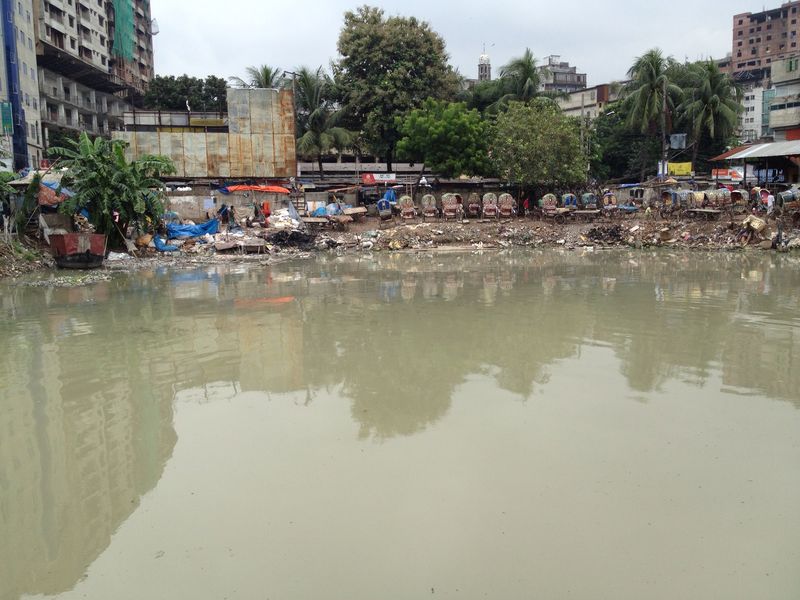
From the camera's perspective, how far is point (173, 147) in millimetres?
34625

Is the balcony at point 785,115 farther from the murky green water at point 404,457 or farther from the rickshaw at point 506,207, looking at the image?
the murky green water at point 404,457

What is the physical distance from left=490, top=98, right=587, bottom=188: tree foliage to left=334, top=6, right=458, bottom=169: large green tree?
6.81m

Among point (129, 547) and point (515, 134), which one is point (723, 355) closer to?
point (129, 547)

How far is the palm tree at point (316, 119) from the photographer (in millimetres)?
38156

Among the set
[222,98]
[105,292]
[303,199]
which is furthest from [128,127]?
[105,292]

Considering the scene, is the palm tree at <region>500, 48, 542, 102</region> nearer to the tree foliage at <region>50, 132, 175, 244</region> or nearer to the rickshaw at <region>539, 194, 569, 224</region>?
the rickshaw at <region>539, 194, 569, 224</region>

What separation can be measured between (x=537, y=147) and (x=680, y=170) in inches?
470

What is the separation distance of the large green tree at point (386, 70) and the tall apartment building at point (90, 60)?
70.2 ft

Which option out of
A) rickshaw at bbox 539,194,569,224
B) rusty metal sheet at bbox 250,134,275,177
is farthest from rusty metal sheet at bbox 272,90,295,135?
rickshaw at bbox 539,194,569,224

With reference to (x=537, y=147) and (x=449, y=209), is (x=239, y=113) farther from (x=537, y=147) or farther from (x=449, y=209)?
(x=537, y=147)

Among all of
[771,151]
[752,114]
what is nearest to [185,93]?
[771,151]

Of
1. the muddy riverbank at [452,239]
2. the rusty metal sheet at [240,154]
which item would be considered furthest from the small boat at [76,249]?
the rusty metal sheet at [240,154]

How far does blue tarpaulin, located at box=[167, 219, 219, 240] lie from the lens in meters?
25.9

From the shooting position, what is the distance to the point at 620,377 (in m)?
7.51
